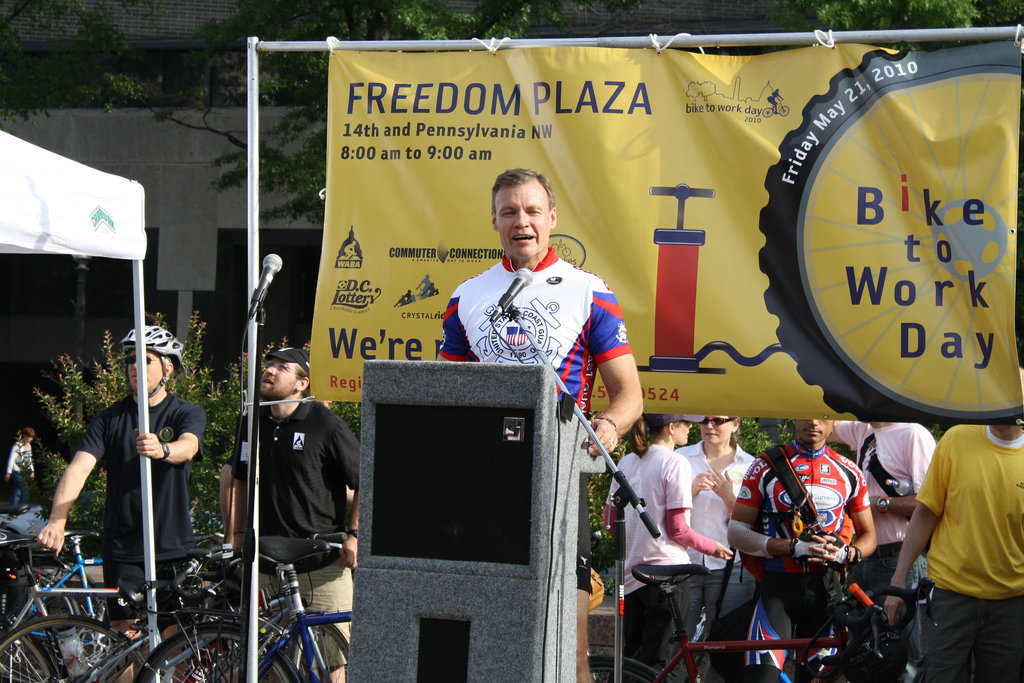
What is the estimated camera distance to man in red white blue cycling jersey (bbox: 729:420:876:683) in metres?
5.28

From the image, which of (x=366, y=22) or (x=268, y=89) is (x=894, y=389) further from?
(x=268, y=89)

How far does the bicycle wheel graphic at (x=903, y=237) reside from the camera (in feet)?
17.0

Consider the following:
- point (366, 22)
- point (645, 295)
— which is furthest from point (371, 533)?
point (366, 22)

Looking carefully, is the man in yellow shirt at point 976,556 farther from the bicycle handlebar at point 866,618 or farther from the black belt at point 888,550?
the black belt at point 888,550

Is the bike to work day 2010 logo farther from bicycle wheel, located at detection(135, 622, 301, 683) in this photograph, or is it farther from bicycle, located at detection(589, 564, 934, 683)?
bicycle wheel, located at detection(135, 622, 301, 683)

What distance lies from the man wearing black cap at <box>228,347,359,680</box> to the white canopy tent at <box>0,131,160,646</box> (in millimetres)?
617

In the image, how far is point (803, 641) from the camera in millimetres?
5168

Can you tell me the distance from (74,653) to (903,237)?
16.1 feet

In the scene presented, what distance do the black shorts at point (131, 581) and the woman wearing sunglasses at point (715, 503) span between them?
9.62 feet

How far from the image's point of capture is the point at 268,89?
1453 cm

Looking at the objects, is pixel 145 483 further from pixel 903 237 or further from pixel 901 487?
pixel 901 487

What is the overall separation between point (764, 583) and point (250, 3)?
10596 mm

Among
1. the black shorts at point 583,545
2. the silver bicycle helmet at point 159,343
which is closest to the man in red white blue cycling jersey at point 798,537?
the black shorts at point 583,545

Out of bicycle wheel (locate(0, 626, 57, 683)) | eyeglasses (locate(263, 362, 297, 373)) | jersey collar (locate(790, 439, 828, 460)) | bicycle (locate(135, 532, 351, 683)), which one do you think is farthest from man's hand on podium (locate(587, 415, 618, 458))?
bicycle wheel (locate(0, 626, 57, 683))
